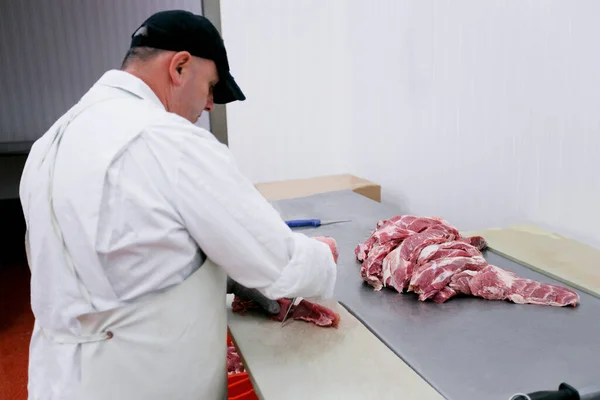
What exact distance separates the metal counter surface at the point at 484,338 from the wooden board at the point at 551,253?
0.05m

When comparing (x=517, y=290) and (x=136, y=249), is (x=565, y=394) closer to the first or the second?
(x=517, y=290)

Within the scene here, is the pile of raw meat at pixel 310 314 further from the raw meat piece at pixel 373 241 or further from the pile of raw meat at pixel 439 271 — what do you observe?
the raw meat piece at pixel 373 241

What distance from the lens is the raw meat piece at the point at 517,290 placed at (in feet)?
3.99

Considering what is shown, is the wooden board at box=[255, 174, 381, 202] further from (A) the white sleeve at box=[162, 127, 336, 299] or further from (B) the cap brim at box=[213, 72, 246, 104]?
(A) the white sleeve at box=[162, 127, 336, 299]

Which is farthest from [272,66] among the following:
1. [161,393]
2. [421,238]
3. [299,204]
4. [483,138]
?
[161,393]

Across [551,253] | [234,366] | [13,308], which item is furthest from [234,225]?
[13,308]

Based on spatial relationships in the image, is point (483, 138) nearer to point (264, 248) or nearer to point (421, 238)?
point (421, 238)

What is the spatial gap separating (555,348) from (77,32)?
14.9 ft

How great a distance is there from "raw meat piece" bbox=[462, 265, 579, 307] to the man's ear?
861 millimetres

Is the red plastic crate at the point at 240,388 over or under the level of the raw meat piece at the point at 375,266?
under

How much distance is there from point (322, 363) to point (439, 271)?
0.44 m

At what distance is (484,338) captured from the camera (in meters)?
1.07

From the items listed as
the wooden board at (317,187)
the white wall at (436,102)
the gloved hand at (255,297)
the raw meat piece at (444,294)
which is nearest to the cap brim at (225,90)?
the gloved hand at (255,297)

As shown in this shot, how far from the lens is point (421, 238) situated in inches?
56.0
